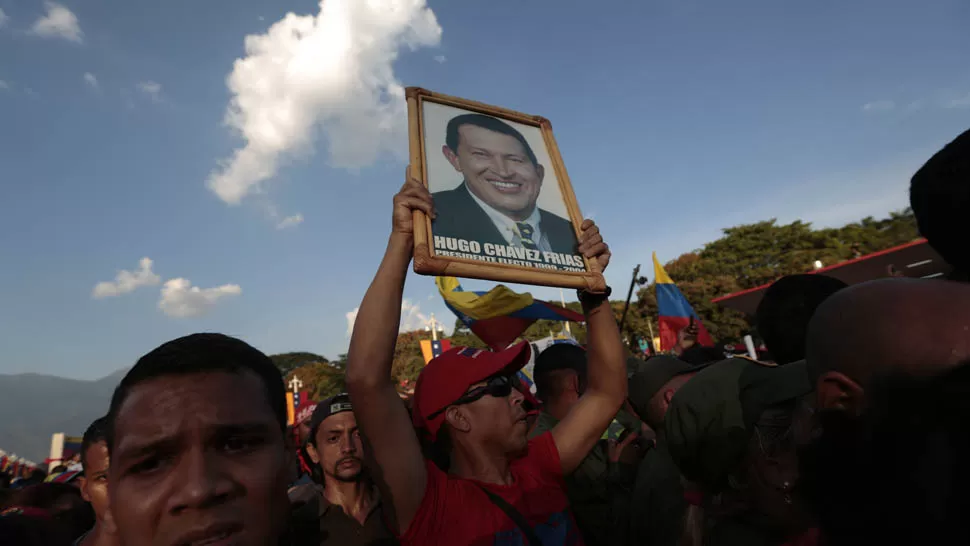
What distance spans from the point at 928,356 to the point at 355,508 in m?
3.25

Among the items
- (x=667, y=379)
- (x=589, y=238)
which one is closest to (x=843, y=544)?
(x=589, y=238)

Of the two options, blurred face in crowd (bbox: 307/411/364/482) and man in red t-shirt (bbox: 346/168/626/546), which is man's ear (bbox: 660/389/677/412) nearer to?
man in red t-shirt (bbox: 346/168/626/546)

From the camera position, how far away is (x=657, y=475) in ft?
9.56

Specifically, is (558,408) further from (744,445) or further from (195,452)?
(195,452)

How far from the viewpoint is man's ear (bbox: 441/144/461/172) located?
2.58 metres

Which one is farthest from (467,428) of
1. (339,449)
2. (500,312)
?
(500,312)

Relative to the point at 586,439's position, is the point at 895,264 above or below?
above

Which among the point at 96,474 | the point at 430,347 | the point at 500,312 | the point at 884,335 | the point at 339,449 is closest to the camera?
the point at 884,335

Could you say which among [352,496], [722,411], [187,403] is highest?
[187,403]

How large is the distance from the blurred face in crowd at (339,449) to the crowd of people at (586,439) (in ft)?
0.04

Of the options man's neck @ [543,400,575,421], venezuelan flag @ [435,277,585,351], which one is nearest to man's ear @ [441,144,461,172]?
man's neck @ [543,400,575,421]

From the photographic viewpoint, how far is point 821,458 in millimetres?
917

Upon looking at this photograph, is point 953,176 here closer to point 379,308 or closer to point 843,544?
point 843,544

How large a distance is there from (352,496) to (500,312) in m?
4.85
